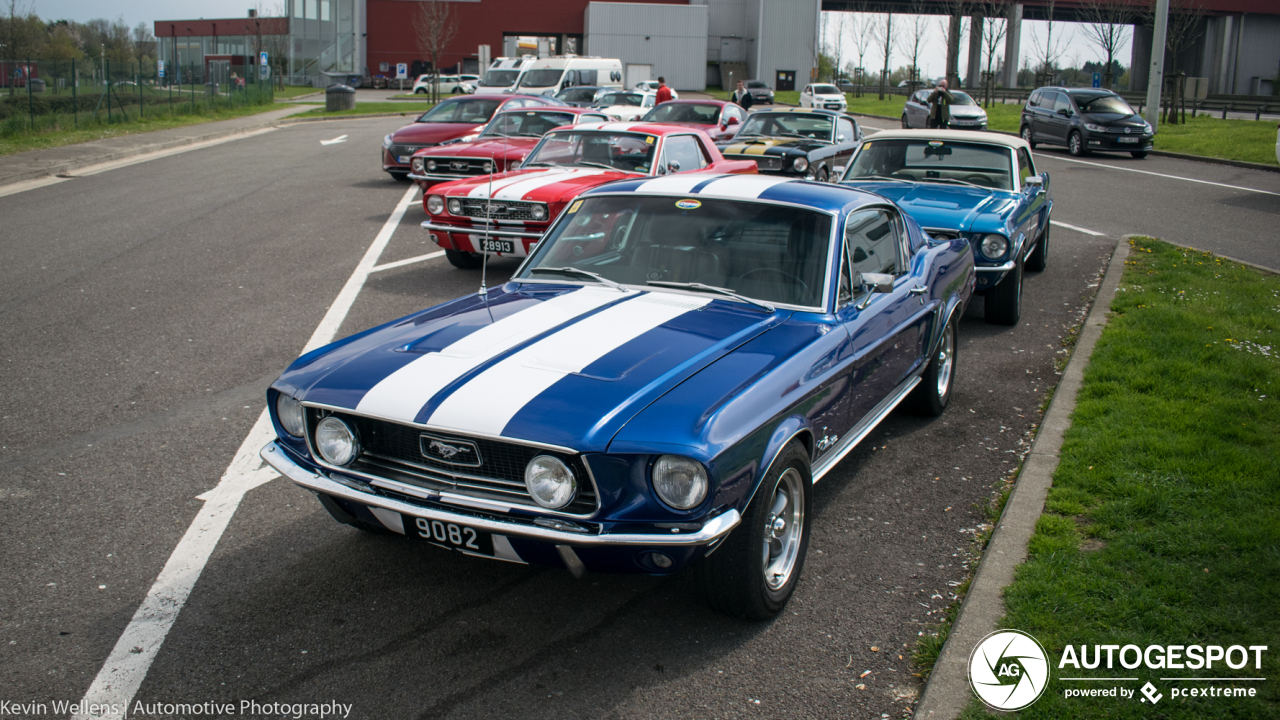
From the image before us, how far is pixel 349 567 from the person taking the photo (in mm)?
3953

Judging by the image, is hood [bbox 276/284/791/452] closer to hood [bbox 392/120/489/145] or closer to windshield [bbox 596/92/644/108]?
hood [bbox 392/120/489/145]

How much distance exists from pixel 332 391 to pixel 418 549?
950 millimetres

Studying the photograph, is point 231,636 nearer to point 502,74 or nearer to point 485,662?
point 485,662

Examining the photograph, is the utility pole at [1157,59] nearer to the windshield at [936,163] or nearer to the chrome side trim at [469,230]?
the windshield at [936,163]

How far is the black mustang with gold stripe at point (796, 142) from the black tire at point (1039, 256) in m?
3.75

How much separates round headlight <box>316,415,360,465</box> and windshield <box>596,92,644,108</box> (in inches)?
931

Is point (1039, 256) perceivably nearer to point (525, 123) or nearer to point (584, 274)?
point (584, 274)

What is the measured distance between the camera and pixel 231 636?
342cm

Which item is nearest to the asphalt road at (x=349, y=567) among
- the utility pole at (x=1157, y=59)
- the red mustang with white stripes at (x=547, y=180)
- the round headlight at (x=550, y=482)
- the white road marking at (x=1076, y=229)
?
the round headlight at (x=550, y=482)

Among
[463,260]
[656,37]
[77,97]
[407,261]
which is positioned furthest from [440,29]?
[463,260]

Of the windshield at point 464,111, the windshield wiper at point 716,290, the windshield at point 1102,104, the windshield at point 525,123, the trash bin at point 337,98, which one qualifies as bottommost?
the windshield wiper at point 716,290

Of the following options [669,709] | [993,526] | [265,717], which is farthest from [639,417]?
[993,526]

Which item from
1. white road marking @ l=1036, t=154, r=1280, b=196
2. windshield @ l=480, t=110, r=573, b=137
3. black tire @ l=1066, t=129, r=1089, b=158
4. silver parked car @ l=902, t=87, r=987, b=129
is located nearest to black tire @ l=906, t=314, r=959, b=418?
windshield @ l=480, t=110, r=573, b=137

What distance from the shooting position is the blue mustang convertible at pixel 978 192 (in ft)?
25.6
